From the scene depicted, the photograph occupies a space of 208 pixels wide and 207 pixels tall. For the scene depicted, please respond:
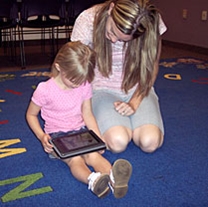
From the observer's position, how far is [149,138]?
139 centimetres

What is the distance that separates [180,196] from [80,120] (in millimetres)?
479

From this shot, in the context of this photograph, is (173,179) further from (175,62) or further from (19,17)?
(19,17)

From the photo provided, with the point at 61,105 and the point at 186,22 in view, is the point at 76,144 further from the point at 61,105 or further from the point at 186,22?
the point at 186,22

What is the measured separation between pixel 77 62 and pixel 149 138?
1.48 feet

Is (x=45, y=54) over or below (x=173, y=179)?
below

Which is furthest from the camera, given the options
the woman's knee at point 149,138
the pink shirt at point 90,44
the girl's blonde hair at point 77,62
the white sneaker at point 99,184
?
the pink shirt at point 90,44

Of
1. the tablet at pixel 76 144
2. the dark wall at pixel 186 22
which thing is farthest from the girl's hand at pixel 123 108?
the dark wall at pixel 186 22

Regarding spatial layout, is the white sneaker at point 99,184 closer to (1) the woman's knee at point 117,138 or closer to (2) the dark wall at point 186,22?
(1) the woman's knee at point 117,138

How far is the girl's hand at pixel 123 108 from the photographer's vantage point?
4.74 ft

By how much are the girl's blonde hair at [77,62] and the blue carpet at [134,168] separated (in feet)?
1.21

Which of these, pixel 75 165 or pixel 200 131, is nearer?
pixel 75 165

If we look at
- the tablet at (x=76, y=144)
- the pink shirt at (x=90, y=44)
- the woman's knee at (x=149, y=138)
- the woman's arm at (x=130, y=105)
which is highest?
the pink shirt at (x=90, y=44)

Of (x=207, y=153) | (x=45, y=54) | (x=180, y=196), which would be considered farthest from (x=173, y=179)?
(x=45, y=54)

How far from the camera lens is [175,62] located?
3.25m
